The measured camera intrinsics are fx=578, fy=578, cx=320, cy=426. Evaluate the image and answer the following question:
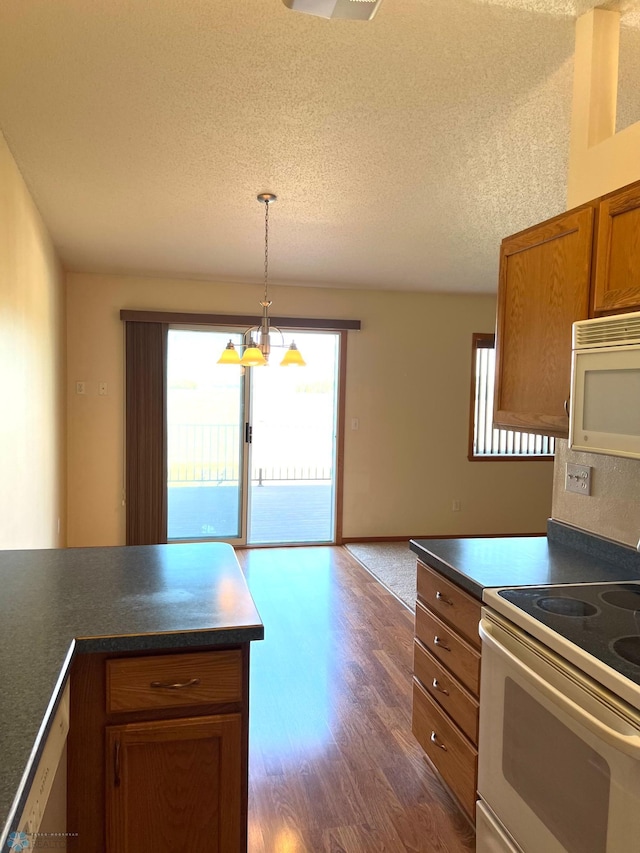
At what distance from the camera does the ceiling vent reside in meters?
1.41

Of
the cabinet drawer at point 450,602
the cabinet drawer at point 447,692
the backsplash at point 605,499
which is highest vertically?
the backsplash at point 605,499

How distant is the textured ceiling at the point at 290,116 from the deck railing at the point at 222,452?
6.33 feet

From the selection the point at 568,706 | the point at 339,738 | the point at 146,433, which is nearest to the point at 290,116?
the point at 568,706

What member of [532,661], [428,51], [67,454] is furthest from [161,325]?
[532,661]

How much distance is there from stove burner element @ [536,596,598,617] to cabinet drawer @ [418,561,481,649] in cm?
24

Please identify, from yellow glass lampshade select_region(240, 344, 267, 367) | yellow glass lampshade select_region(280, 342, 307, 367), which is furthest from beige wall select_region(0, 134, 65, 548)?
yellow glass lampshade select_region(280, 342, 307, 367)

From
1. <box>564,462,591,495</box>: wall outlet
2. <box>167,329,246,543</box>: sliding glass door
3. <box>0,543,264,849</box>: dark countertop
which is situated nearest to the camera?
<box>0,543,264,849</box>: dark countertop

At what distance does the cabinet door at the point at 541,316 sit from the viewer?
1.87m

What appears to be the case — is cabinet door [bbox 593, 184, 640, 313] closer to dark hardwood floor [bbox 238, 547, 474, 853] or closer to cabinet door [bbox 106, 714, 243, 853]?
cabinet door [bbox 106, 714, 243, 853]

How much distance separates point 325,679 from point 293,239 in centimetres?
281

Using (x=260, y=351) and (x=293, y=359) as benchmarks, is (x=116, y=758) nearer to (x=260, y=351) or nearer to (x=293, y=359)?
(x=260, y=351)

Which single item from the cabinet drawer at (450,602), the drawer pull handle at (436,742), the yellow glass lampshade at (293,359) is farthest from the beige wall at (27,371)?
the drawer pull handle at (436,742)

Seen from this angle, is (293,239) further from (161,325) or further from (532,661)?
(532,661)

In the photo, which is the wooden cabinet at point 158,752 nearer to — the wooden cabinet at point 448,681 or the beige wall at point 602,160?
the wooden cabinet at point 448,681
